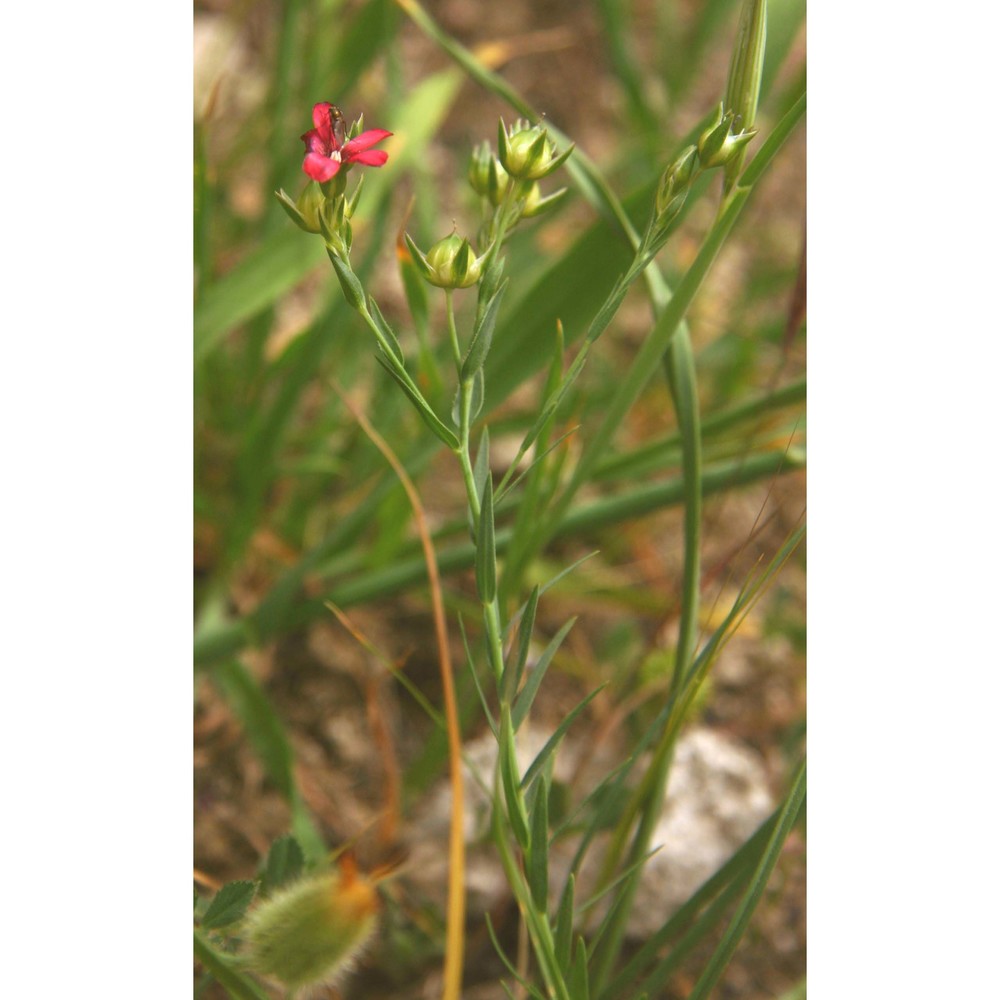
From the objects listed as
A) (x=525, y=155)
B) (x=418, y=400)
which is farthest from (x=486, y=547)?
(x=525, y=155)

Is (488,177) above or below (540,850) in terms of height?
above

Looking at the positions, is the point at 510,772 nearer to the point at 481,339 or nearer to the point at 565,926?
the point at 565,926

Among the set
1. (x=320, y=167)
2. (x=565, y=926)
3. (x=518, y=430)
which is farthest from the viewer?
(x=518, y=430)

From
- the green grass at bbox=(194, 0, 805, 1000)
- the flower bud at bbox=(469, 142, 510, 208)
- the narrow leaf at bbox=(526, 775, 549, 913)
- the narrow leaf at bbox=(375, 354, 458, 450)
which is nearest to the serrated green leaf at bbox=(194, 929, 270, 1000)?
the green grass at bbox=(194, 0, 805, 1000)
